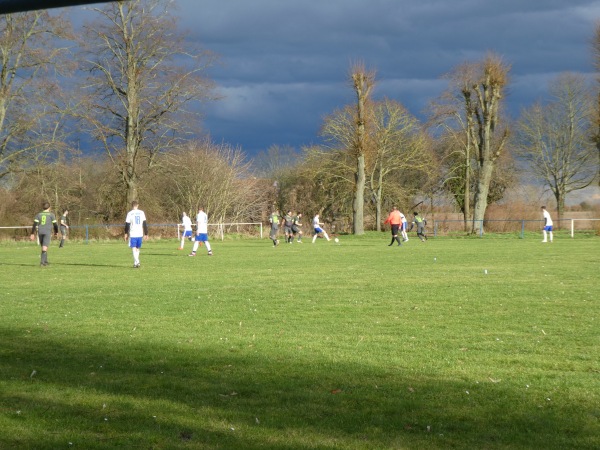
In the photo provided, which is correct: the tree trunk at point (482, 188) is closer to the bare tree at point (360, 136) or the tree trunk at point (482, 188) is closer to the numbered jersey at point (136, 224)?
the bare tree at point (360, 136)

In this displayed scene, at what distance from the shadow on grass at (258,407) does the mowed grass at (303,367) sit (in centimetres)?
2

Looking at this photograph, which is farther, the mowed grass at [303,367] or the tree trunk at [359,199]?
the tree trunk at [359,199]

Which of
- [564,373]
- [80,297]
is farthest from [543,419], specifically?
[80,297]

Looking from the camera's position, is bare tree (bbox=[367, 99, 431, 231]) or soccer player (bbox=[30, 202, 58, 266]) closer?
soccer player (bbox=[30, 202, 58, 266])

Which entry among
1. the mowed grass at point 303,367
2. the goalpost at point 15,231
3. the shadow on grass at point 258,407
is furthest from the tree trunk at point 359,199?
the shadow on grass at point 258,407

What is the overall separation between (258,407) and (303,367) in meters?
1.65

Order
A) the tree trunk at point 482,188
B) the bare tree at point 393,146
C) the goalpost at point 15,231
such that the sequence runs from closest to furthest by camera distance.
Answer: the goalpost at point 15,231 → the tree trunk at point 482,188 → the bare tree at point 393,146

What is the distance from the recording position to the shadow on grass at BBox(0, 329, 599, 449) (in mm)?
5539

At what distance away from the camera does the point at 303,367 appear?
26.4 ft

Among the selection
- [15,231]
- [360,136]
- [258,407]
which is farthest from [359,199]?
[258,407]

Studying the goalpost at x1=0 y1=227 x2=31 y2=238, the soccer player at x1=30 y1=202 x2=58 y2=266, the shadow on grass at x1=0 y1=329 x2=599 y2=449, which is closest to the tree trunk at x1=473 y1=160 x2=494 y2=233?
the goalpost at x1=0 y1=227 x2=31 y2=238

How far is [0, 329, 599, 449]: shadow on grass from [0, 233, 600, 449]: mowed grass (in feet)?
0.07

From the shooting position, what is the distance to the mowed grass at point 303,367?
574 cm

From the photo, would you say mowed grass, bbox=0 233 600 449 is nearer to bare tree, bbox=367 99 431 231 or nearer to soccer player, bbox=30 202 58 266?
soccer player, bbox=30 202 58 266
